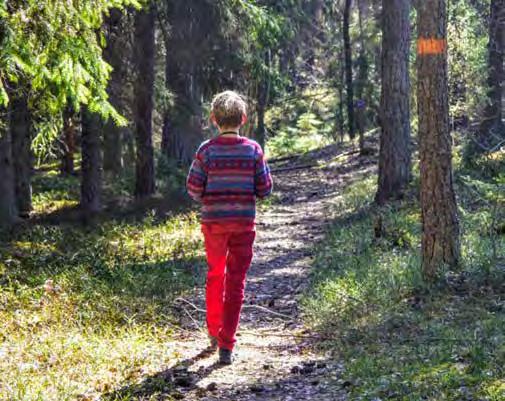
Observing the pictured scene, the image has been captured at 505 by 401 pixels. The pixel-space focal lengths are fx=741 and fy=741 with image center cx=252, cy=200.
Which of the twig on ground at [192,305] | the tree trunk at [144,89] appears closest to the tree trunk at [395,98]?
the tree trunk at [144,89]

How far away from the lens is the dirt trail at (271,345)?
5.77m

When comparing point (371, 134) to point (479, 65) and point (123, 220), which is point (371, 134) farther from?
point (123, 220)

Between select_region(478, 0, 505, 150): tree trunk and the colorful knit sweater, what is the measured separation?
13.6 metres

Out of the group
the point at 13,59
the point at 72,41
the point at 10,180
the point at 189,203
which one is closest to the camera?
the point at 13,59

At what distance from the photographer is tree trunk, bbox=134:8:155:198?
17.8 metres

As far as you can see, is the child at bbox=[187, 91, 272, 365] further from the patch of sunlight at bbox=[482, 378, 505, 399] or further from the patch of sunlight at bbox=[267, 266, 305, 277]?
the patch of sunlight at bbox=[267, 266, 305, 277]

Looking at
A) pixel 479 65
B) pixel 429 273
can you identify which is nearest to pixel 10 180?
pixel 429 273

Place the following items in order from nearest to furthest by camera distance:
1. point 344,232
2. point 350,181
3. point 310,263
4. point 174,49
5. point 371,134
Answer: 1. point 310,263
2. point 344,232
3. point 174,49
4. point 350,181
5. point 371,134

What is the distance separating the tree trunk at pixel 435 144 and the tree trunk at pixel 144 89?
10744 millimetres

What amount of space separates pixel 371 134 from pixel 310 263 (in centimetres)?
2377

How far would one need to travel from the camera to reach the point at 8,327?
727 centimetres

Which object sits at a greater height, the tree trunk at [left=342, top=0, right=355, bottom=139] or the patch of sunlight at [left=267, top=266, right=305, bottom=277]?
the tree trunk at [left=342, top=0, right=355, bottom=139]

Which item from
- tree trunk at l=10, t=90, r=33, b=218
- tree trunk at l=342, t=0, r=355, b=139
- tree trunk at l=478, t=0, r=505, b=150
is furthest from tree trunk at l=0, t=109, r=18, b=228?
tree trunk at l=342, t=0, r=355, b=139

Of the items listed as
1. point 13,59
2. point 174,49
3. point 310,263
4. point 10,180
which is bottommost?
point 310,263
